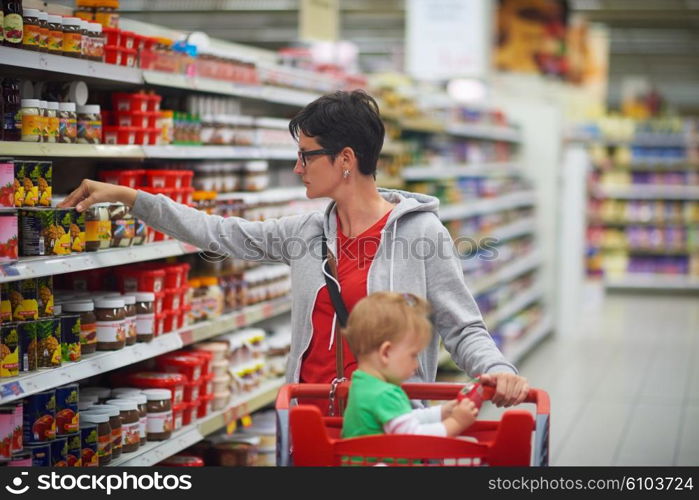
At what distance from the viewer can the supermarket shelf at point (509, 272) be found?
7.92 meters

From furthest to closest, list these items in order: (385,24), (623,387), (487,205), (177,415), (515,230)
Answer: (385,24) < (515,230) < (487,205) < (623,387) < (177,415)

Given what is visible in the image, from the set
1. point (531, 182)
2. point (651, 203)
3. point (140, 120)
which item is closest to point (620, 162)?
point (651, 203)

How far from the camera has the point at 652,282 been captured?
14.5m

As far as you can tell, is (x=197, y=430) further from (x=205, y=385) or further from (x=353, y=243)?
(x=353, y=243)

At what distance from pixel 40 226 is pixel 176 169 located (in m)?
1.15

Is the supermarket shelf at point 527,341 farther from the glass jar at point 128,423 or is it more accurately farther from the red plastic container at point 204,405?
the glass jar at point 128,423

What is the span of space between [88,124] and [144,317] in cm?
74

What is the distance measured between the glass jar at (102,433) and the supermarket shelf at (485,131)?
16.3 ft

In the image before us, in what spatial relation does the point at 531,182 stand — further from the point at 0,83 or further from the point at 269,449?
the point at 0,83

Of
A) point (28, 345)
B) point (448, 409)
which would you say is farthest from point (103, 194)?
point (448, 409)

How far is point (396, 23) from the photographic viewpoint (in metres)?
19.0

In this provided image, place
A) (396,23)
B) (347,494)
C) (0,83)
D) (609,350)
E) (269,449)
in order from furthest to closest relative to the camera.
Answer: (396,23), (609,350), (269,449), (0,83), (347,494)

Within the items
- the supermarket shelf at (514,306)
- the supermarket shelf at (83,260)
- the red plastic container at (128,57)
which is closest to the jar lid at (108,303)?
the supermarket shelf at (83,260)

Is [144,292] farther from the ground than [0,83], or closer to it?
closer to it
